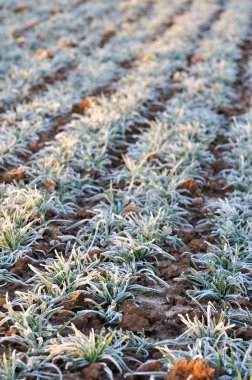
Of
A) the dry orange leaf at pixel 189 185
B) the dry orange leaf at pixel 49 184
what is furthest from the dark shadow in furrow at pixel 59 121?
the dry orange leaf at pixel 189 185

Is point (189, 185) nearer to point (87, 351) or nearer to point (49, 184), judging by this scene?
point (49, 184)

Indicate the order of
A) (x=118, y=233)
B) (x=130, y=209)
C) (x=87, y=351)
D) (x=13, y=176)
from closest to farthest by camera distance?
(x=87, y=351)
(x=118, y=233)
(x=130, y=209)
(x=13, y=176)

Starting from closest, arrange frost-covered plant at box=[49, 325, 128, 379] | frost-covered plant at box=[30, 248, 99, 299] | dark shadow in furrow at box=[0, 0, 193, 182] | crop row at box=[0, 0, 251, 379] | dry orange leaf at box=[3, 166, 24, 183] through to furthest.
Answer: frost-covered plant at box=[49, 325, 128, 379] → crop row at box=[0, 0, 251, 379] → frost-covered plant at box=[30, 248, 99, 299] → dry orange leaf at box=[3, 166, 24, 183] → dark shadow in furrow at box=[0, 0, 193, 182]

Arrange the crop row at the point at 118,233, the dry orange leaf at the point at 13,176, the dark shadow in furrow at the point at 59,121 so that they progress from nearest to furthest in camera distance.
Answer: the crop row at the point at 118,233 → the dry orange leaf at the point at 13,176 → the dark shadow in furrow at the point at 59,121

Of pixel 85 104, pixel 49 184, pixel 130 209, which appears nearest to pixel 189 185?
pixel 130 209

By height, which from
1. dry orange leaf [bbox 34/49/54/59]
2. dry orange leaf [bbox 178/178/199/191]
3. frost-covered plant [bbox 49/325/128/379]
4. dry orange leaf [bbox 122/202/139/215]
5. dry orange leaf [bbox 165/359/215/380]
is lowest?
dry orange leaf [bbox 178/178/199/191]

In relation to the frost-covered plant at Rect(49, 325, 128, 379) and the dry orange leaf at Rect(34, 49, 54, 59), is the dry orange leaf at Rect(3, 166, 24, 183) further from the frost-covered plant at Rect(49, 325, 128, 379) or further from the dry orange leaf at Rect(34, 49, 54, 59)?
the dry orange leaf at Rect(34, 49, 54, 59)

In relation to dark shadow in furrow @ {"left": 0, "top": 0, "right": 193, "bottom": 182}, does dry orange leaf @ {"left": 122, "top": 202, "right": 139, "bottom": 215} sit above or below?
below

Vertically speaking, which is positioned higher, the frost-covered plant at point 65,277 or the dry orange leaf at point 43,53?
the dry orange leaf at point 43,53

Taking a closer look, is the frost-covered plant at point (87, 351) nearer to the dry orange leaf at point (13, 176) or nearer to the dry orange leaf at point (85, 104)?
the dry orange leaf at point (13, 176)

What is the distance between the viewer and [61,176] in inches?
191

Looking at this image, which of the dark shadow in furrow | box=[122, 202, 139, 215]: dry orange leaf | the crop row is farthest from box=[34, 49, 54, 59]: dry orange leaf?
box=[122, 202, 139, 215]: dry orange leaf

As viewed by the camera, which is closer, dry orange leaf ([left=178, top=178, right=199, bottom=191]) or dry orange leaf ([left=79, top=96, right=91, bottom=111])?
dry orange leaf ([left=178, top=178, right=199, bottom=191])

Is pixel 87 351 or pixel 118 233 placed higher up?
pixel 87 351
